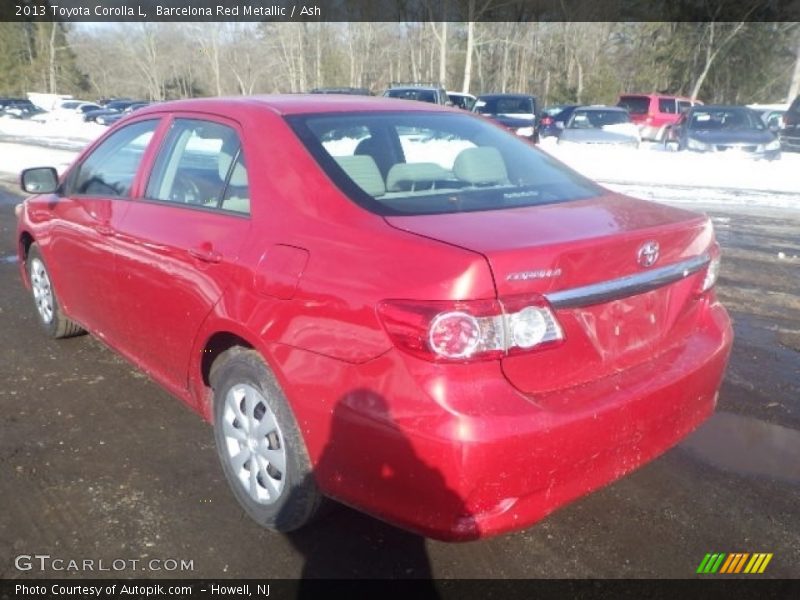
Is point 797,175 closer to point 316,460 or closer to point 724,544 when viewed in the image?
point 724,544

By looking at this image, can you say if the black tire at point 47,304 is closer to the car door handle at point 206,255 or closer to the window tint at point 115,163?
the window tint at point 115,163

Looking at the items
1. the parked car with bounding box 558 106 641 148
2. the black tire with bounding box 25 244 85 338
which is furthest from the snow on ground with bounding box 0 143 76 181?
the parked car with bounding box 558 106 641 148

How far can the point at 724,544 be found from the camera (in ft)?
9.00

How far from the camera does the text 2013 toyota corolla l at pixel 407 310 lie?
2096 millimetres

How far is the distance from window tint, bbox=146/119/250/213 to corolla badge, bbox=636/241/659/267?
1497 millimetres

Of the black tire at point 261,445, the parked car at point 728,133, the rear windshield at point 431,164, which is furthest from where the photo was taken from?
the parked car at point 728,133

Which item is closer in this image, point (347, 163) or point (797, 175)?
point (347, 163)

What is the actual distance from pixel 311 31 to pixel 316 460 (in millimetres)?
53824

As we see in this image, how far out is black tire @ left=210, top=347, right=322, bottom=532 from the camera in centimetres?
254

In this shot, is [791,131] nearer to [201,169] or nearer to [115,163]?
[115,163]

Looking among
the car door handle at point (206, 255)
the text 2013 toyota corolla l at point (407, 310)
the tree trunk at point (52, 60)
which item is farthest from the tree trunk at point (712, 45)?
the tree trunk at point (52, 60)

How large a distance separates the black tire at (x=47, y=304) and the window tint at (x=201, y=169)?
172 centimetres

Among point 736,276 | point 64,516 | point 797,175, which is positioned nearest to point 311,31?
point 797,175

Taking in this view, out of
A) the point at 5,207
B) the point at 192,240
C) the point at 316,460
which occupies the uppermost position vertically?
the point at 192,240
